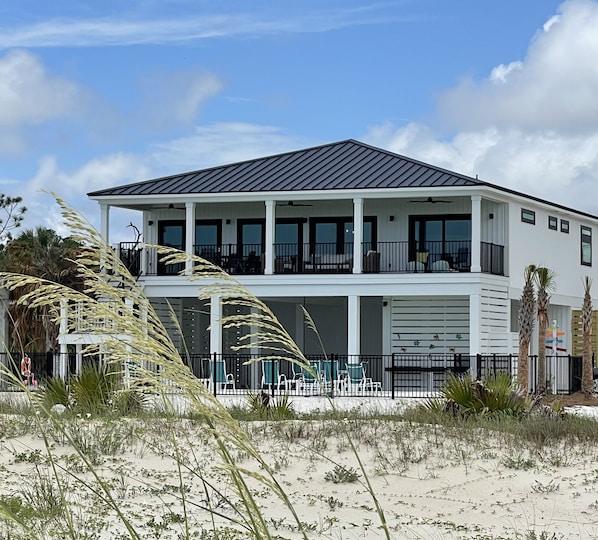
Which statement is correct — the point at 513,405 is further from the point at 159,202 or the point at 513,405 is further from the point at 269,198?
the point at 159,202

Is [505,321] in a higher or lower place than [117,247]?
lower

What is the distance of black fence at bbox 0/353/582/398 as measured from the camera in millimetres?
27594

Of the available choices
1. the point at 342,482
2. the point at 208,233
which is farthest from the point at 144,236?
the point at 342,482

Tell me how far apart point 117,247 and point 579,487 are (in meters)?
24.1

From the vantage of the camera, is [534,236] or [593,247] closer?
[534,236]

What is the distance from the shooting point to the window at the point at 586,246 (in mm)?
39031

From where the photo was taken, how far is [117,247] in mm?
33812

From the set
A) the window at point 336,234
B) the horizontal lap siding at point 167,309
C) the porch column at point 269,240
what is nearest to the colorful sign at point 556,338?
the window at point 336,234

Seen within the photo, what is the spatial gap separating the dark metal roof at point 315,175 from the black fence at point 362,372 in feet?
17.0

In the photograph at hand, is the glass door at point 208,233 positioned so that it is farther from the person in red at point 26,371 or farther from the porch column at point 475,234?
the person in red at point 26,371

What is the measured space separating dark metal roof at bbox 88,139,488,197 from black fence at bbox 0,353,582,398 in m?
5.19

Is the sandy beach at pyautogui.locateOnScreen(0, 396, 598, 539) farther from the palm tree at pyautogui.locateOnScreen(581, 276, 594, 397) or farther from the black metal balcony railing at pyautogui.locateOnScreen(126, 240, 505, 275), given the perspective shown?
the black metal balcony railing at pyautogui.locateOnScreen(126, 240, 505, 275)

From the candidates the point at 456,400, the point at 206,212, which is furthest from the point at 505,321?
the point at 456,400

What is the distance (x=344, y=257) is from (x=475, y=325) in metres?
4.87
